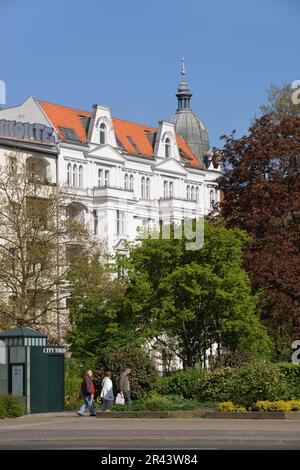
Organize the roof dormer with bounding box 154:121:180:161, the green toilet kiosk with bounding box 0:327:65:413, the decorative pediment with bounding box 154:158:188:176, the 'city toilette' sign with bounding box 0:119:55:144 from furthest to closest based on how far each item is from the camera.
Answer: the roof dormer with bounding box 154:121:180:161 < the decorative pediment with bounding box 154:158:188:176 < the 'city toilette' sign with bounding box 0:119:55:144 < the green toilet kiosk with bounding box 0:327:65:413

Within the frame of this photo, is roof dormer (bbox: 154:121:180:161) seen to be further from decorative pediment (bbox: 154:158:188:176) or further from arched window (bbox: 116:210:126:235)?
arched window (bbox: 116:210:126:235)

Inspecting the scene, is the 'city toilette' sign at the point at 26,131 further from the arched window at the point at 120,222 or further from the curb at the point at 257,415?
the curb at the point at 257,415

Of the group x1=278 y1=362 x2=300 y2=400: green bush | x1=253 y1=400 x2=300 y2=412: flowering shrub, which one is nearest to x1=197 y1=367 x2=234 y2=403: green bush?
x1=278 y1=362 x2=300 y2=400: green bush

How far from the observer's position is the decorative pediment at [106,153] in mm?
97125

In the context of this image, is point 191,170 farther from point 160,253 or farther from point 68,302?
point 160,253

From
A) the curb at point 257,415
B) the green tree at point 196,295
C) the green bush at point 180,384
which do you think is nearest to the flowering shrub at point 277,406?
the curb at point 257,415

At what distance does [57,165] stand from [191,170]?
19.7m

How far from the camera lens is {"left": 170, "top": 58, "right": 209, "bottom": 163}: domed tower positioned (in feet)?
382

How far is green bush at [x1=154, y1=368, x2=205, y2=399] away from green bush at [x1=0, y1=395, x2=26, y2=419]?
6.30m

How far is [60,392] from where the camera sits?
44.8m

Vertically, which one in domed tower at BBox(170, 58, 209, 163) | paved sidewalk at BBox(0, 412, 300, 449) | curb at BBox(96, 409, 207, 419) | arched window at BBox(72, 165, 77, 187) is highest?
domed tower at BBox(170, 58, 209, 163)

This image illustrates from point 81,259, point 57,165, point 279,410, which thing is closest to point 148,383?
point 279,410

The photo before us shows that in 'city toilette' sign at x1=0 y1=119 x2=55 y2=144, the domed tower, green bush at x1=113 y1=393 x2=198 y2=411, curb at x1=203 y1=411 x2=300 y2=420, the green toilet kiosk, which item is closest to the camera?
curb at x1=203 y1=411 x2=300 y2=420
